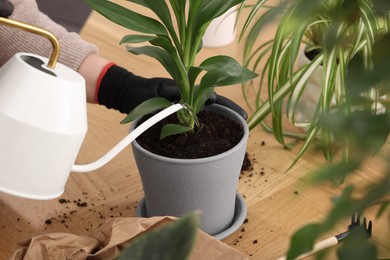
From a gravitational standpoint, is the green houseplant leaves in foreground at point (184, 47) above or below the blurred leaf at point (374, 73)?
below

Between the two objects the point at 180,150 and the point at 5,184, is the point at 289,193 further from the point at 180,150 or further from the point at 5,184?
the point at 5,184

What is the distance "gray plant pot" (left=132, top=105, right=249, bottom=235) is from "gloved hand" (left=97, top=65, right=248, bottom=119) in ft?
0.27

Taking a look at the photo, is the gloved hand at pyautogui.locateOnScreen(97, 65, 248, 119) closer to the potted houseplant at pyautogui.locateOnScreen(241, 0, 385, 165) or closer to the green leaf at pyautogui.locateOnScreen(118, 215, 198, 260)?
the potted houseplant at pyautogui.locateOnScreen(241, 0, 385, 165)

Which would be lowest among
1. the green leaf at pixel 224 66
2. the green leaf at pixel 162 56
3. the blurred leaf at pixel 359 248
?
the green leaf at pixel 162 56

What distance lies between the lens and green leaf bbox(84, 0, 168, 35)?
773mm

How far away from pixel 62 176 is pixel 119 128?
1.33 ft

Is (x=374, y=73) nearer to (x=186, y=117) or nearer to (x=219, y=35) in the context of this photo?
(x=186, y=117)

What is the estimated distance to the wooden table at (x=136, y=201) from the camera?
33.9 inches

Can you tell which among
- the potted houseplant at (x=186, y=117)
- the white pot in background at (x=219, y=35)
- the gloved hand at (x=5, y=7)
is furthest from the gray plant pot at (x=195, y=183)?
the white pot in background at (x=219, y=35)

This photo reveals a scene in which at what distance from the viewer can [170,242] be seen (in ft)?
0.87

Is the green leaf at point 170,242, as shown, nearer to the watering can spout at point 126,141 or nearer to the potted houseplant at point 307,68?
the watering can spout at point 126,141

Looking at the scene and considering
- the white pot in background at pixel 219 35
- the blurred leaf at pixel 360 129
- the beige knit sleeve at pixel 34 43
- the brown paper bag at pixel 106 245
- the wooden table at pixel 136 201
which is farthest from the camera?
the white pot in background at pixel 219 35

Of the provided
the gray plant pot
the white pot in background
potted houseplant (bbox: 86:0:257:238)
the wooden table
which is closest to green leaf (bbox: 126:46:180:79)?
potted houseplant (bbox: 86:0:257:238)

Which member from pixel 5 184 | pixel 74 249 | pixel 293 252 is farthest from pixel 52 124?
pixel 293 252
